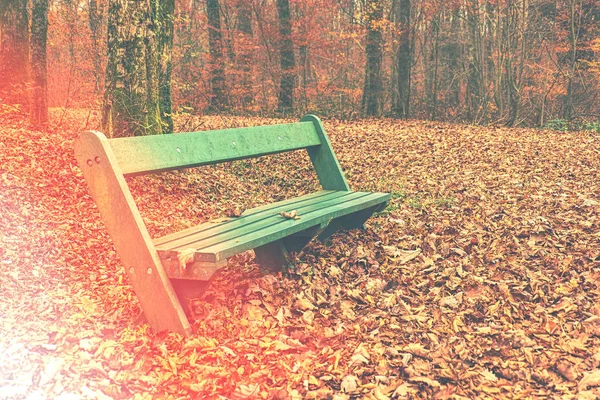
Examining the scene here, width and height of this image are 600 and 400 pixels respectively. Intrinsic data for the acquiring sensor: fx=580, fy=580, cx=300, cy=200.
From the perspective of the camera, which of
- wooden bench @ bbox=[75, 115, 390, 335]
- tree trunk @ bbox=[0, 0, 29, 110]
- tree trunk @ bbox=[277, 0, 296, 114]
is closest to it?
wooden bench @ bbox=[75, 115, 390, 335]

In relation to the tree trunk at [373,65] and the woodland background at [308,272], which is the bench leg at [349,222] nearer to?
the woodland background at [308,272]

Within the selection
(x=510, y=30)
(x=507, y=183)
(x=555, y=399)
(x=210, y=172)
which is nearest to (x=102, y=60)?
(x=210, y=172)

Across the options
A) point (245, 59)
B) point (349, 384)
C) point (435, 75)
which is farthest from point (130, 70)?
point (245, 59)

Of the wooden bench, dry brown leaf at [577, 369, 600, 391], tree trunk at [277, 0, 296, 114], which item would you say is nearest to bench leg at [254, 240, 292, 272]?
the wooden bench

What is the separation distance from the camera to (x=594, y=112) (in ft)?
52.1

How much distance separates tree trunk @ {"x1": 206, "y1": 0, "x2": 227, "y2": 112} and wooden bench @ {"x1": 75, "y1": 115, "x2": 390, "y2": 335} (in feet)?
44.8

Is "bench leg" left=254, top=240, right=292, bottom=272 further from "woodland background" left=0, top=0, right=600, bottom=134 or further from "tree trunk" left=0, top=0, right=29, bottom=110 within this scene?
"woodland background" left=0, top=0, right=600, bottom=134

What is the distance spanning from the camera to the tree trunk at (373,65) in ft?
52.3

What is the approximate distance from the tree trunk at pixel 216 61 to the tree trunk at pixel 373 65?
4307 millimetres

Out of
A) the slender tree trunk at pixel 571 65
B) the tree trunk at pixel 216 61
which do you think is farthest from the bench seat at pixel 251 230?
the tree trunk at pixel 216 61

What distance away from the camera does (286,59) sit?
1692 cm

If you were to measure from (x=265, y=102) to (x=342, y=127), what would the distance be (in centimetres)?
605

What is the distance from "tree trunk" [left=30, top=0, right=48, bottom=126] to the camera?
26.0ft

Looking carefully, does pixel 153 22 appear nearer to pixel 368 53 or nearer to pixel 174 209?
pixel 174 209
